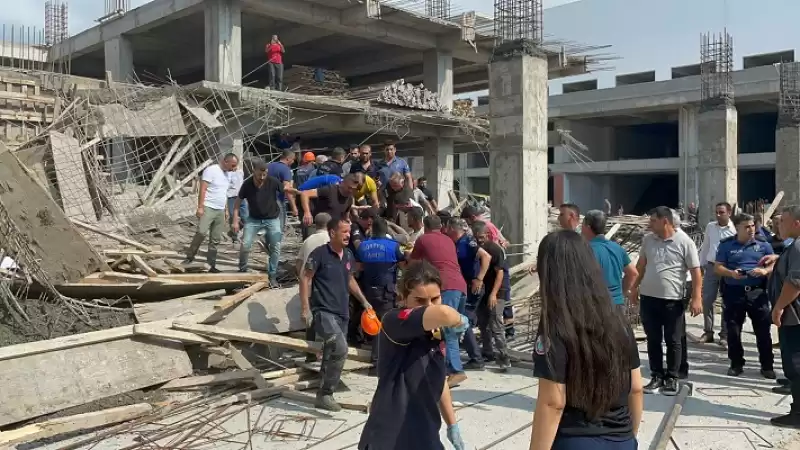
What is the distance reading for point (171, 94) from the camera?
15.1m

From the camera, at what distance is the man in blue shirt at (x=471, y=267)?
25.0ft

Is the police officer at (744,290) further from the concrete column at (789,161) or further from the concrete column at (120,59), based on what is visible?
the concrete column at (120,59)

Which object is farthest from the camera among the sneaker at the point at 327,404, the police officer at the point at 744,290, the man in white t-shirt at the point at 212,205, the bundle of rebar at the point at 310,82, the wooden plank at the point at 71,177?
the bundle of rebar at the point at 310,82

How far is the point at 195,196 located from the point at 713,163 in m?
14.2

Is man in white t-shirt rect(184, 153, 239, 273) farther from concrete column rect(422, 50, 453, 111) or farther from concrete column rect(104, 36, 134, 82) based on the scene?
concrete column rect(422, 50, 453, 111)

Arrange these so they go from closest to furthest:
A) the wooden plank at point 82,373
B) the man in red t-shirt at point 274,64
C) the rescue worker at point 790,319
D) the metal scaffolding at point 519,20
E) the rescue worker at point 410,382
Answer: the rescue worker at point 410,382 < the rescue worker at point 790,319 < the wooden plank at point 82,373 < the metal scaffolding at point 519,20 < the man in red t-shirt at point 274,64

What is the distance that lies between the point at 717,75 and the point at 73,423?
66.2 ft

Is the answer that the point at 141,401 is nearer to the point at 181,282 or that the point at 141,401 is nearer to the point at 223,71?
the point at 181,282

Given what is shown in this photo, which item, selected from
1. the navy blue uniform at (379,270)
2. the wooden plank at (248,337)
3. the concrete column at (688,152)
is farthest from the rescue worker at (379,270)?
the concrete column at (688,152)

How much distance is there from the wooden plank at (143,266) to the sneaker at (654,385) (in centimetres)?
596

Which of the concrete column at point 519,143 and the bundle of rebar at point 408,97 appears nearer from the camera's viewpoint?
the concrete column at point 519,143

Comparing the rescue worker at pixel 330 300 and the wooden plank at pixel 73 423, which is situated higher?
the rescue worker at pixel 330 300

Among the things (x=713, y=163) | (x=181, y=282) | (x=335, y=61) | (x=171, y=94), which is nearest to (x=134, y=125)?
(x=171, y=94)

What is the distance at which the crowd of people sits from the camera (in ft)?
8.38
